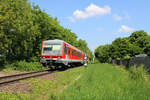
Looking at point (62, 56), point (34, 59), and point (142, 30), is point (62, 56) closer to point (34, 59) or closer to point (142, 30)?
point (34, 59)

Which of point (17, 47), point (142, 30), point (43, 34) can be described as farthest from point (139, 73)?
point (142, 30)

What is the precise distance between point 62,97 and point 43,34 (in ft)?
75.6

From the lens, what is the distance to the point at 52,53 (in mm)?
18141

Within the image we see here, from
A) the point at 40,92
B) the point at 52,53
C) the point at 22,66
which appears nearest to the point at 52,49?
the point at 52,53

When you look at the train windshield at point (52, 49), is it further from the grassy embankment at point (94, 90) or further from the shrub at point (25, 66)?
the grassy embankment at point (94, 90)

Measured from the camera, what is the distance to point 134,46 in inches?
2446

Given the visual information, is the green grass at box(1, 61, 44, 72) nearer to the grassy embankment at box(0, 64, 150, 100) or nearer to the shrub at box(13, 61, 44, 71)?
the shrub at box(13, 61, 44, 71)

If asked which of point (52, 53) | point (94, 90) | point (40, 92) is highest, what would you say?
point (52, 53)

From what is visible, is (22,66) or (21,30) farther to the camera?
(21,30)

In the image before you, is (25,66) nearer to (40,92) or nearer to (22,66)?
(22,66)

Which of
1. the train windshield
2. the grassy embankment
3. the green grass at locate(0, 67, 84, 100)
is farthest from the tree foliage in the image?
the grassy embankment

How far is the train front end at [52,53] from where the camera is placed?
58.4ft

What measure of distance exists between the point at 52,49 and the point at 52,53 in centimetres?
47

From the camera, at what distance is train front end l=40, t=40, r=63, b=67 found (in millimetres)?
17812
